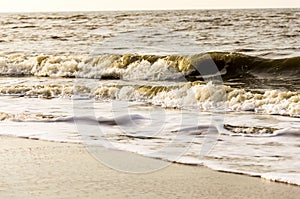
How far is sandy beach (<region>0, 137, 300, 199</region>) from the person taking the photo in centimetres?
595

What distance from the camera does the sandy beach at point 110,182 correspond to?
595 centimetres

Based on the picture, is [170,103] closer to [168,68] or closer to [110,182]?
[110,182]

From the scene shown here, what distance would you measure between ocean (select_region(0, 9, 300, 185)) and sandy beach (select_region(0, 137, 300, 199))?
236mm

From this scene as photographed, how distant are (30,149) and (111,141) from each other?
3.73 feet

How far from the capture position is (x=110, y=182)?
6398 mm

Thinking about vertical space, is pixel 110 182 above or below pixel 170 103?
above

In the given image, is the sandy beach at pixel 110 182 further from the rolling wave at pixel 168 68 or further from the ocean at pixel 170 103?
the rolling wave at pixel 168 68

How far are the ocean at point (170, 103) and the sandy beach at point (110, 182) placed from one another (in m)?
0.24

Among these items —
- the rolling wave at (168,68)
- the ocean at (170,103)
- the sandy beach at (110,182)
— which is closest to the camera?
the sandy beach at (110,182)

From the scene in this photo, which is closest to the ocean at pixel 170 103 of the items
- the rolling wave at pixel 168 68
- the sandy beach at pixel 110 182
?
the rolling wave at pixel 168 68

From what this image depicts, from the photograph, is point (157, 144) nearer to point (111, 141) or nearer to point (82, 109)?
point (111, 141)

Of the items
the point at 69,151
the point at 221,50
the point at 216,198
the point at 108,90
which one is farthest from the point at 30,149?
the point at 221,50

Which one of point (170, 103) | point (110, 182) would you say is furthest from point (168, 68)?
point (110, 182)

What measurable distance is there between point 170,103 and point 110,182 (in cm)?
621
